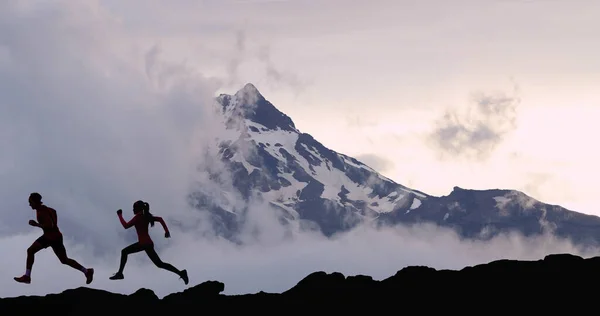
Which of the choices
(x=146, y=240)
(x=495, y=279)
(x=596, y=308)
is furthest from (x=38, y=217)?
(x=596, y=308)

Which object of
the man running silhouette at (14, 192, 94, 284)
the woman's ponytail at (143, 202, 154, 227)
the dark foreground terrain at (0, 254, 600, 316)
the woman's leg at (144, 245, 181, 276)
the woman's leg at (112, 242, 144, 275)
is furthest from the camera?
the woman's leg at (144, 245, 181, 276)

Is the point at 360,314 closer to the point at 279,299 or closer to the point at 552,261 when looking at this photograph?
the point at 279,299

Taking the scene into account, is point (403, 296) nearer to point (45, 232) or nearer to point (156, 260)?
point (156, 260)

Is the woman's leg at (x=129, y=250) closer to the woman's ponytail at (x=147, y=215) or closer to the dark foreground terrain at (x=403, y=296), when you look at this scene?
the woman's ponytail at (x=147, y=215)

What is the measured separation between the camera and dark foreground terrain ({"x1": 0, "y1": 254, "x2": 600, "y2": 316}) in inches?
1117

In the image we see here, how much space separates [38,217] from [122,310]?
3.21 m

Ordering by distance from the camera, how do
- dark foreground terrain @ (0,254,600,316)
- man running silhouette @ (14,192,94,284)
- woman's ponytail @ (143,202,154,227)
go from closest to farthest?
1. dark foreground terrain @ (0,254,600,316)
2. man running silhouette @ (14,192,94,284)
3. woman's ponytail @ (143,202,154,227)

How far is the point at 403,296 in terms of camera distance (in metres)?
29.6

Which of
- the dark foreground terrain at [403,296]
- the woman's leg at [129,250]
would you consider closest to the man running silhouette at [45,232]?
the woman's leg at [129,250]

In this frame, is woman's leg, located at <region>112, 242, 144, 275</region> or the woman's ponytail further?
woman's leg, located at <region>112, 242, 144, 275</region>

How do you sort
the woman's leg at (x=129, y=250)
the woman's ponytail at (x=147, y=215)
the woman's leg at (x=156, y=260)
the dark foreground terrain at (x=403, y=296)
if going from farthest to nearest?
1. the woman's leg at (x=156, y=260)
2. the woman's leg at (x=129, y=250)
3. the woman's ponytail at (x=147, y=215)
4. the dark foreground terrain at (x=403, y=296)

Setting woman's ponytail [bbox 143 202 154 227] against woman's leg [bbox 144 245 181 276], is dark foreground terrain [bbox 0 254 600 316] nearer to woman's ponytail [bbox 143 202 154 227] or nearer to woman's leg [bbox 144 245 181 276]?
woman's leg [bbox 144 245 181 276]

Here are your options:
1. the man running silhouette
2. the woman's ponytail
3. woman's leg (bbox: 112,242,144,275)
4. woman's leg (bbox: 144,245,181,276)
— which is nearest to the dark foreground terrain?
woman's leg (bbox: 144,245,181,276)

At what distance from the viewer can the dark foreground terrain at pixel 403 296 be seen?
93.1 ft
